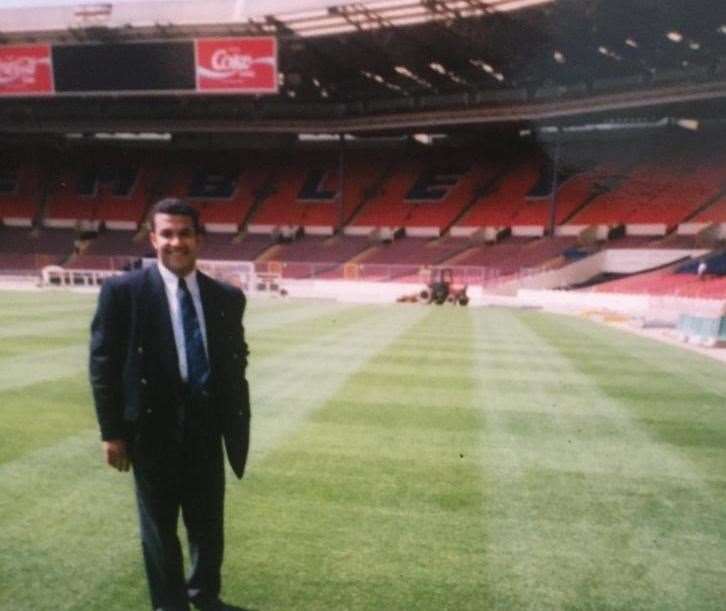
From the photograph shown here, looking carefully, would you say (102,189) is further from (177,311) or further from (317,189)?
(177,311)

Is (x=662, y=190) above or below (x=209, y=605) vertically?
above

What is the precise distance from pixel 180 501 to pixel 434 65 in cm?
3626

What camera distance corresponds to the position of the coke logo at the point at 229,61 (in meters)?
33.1

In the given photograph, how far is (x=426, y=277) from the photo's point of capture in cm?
3288

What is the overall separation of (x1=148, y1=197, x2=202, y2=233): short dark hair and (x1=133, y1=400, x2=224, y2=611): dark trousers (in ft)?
2.94

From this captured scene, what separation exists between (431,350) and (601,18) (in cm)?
2217

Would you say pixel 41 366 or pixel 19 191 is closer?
pixel 41 366

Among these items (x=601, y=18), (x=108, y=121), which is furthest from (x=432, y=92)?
(x=108, y=121)

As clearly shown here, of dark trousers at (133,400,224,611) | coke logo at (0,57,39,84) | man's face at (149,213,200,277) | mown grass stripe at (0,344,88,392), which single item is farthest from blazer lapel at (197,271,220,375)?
coke logo at (0,57,39,84)

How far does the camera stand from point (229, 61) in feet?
110

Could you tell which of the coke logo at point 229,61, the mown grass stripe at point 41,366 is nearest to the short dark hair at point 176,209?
the mown grass stripe at point 41,366

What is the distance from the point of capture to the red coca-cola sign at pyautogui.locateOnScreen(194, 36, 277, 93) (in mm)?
32594

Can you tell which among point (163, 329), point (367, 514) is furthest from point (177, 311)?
point (367, 514)

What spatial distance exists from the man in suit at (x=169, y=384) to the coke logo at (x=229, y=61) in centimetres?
3278
